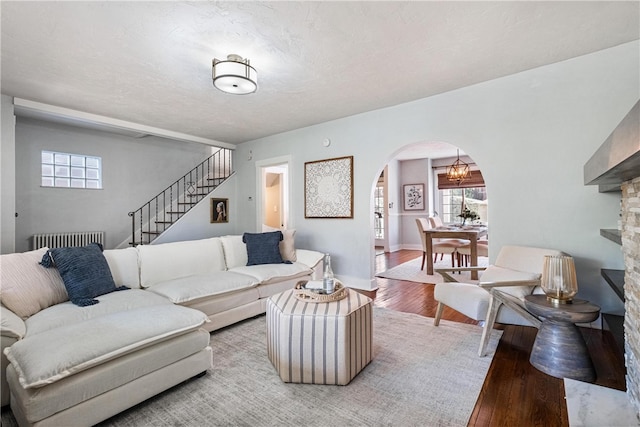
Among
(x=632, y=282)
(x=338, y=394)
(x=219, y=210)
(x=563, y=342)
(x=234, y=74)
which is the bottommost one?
(x=338, y=394)

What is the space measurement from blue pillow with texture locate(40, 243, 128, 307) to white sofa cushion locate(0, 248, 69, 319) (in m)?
0.06

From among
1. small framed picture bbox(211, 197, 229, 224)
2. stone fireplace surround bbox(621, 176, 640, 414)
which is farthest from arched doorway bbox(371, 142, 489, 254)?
stone fireplace surround bbox(621, 176, 640, 414)

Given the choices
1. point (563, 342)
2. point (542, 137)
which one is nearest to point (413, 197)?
point (542, 137)

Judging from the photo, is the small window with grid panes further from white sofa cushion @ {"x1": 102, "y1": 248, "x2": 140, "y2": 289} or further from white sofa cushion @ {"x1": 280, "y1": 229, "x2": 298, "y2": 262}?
white sofa cushion @ {"x1": 280, "y1": 229, "x2": 298, "y2": 262}

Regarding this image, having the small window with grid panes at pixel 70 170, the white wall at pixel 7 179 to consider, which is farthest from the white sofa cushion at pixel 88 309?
the small window with grid panes at pixel 70 170

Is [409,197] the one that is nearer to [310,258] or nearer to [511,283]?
[310,258]

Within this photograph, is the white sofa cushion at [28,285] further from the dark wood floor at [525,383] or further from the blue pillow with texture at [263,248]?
the dark wood floor at [525,383]

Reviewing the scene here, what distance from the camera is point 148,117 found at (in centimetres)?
440

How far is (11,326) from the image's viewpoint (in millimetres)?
1716

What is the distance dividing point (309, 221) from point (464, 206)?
17.4ft

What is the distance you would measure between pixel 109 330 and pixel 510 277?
3183mm

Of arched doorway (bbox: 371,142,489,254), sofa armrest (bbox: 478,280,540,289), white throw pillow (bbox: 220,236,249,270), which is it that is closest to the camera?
sofa armrest (bbox: 478,280,540,289)

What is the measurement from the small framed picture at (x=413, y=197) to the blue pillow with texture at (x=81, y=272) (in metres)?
7.59

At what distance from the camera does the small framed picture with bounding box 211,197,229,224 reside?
241 inches
